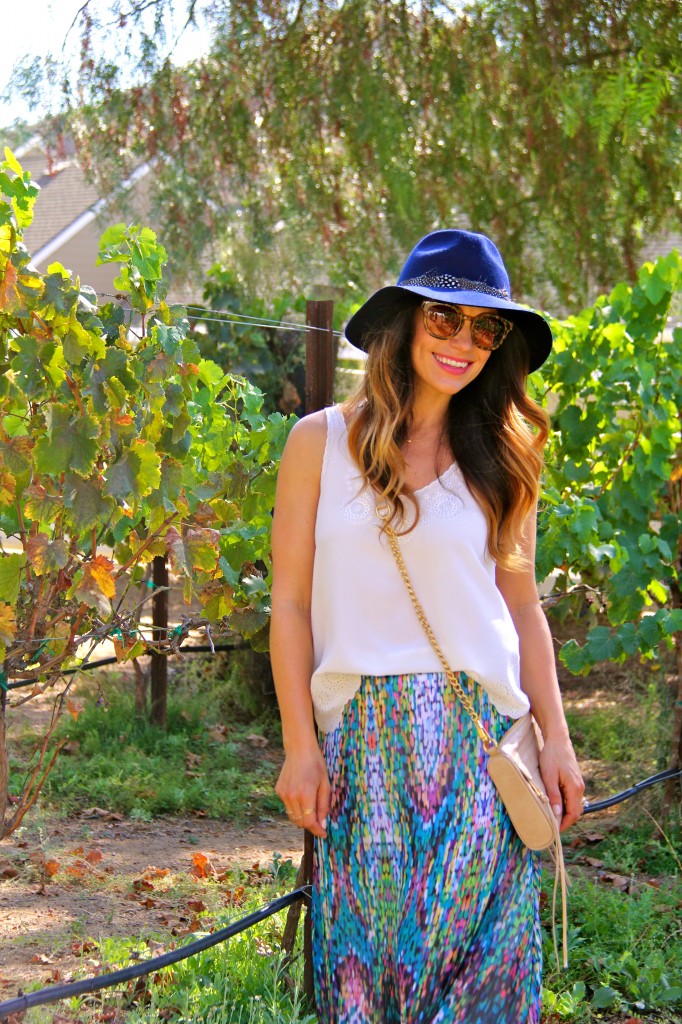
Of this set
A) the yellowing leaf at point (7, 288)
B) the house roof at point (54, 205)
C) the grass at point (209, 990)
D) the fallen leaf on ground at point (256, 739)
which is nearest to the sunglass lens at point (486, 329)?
the yellowing leaf at point (7, 288)

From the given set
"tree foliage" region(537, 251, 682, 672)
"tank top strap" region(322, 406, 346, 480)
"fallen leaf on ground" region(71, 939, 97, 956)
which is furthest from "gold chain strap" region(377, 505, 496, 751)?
"tree foliage" region(537, 251, 682, 672)

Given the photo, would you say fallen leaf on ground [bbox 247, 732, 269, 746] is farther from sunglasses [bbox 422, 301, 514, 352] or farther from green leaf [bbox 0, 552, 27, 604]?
sunglasses [bbox 422, 301, 514, 352]

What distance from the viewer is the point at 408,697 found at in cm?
217

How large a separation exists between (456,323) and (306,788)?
0.92 meters

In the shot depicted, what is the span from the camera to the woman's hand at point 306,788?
2.14 meters

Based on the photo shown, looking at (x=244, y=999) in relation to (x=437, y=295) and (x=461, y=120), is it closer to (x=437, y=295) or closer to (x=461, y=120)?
(x=437, y=295)

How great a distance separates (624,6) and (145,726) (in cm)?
500

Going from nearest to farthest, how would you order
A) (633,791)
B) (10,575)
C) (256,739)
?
(10,575) < (633,791) < (256,739)

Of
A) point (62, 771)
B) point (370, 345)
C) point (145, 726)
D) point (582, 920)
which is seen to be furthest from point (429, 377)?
point (145, 726)

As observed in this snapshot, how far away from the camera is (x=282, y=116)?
23.8 ft

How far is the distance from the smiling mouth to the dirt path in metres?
1.69

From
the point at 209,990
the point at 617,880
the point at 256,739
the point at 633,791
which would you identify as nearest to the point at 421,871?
the point at 209,990

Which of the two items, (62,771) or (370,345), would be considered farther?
(62,771)

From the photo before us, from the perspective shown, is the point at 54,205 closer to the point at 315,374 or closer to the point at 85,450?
the point at 315,374
